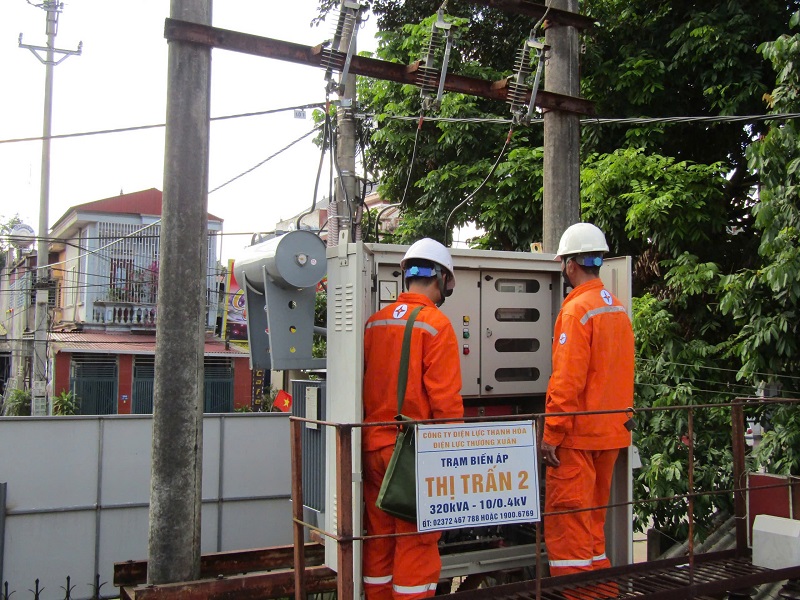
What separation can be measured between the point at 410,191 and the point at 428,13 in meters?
2.96

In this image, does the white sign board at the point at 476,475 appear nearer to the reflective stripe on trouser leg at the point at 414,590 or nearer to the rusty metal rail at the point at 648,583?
the rusty metal rail at the point at 648,583

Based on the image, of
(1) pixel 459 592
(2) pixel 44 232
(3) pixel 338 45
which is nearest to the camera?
(1) pixel 459 592

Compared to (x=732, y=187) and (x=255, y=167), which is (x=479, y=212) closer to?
(x=732, y=187)

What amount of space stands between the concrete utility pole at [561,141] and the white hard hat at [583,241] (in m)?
1.54

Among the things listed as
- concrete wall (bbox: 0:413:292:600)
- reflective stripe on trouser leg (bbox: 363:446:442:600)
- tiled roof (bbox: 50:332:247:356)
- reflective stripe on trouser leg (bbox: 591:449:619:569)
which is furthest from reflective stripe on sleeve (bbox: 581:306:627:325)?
tiled roof (bbox: 50:332:247:356)

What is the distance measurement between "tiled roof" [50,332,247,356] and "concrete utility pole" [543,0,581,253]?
20930 mm

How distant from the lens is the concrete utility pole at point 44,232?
22.1 metres

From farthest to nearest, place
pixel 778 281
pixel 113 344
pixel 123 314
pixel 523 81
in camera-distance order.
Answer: pixel 123 314, pixel 113 344, pixel 778 281, pixel 523 81

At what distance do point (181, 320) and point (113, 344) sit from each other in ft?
77.7

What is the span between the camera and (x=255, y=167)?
13945 millimetres

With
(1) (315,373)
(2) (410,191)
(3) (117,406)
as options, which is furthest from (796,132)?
(3) (117,406)

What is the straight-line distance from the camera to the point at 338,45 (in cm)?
611

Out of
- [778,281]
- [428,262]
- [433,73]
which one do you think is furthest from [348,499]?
[778,281]

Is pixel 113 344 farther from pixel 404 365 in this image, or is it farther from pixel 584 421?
pixel 584 421
